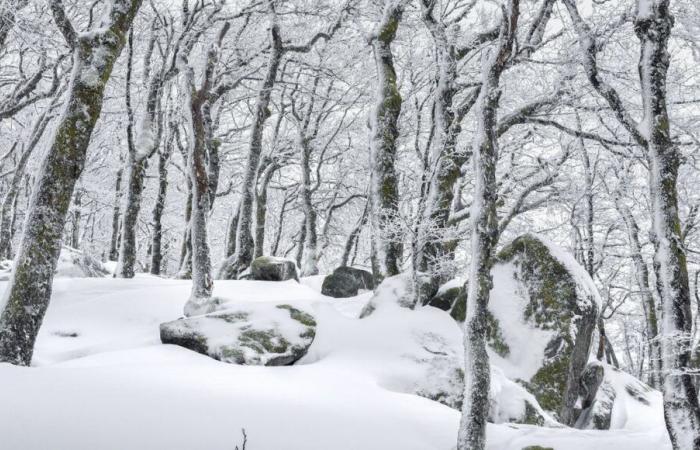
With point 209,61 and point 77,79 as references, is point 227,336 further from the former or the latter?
point 209,61

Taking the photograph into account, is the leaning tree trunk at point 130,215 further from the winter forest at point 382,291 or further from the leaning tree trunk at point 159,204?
the leaning tree trunk at point 159,204

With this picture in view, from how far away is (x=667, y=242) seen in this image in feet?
10.8

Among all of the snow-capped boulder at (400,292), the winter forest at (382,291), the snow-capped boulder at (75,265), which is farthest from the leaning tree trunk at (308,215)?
the snow-capped boulder at (400,292)

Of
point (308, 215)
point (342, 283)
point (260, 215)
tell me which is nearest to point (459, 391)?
point (342, 283)

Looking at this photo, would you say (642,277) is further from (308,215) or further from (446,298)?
(308,215)

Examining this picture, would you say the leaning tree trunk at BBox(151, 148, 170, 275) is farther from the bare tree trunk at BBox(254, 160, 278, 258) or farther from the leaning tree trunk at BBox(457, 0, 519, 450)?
the leaning tree trunk at BBox(457, 0, 519, 450)

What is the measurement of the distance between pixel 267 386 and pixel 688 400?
3.16 metres

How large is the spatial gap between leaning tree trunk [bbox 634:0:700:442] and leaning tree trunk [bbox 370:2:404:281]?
400 centimetres

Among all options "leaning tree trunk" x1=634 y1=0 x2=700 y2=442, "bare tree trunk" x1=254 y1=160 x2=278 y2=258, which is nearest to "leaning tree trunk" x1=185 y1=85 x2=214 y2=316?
"leaning tree trunk" x1=634 y1=0 x2=700 y2=442

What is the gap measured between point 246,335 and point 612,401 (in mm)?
6458

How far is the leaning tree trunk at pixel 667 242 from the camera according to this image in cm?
300

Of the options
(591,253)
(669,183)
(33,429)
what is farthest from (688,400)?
(591,253)

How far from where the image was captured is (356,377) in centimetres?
518

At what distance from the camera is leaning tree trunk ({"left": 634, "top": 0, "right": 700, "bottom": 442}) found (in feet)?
9.83
